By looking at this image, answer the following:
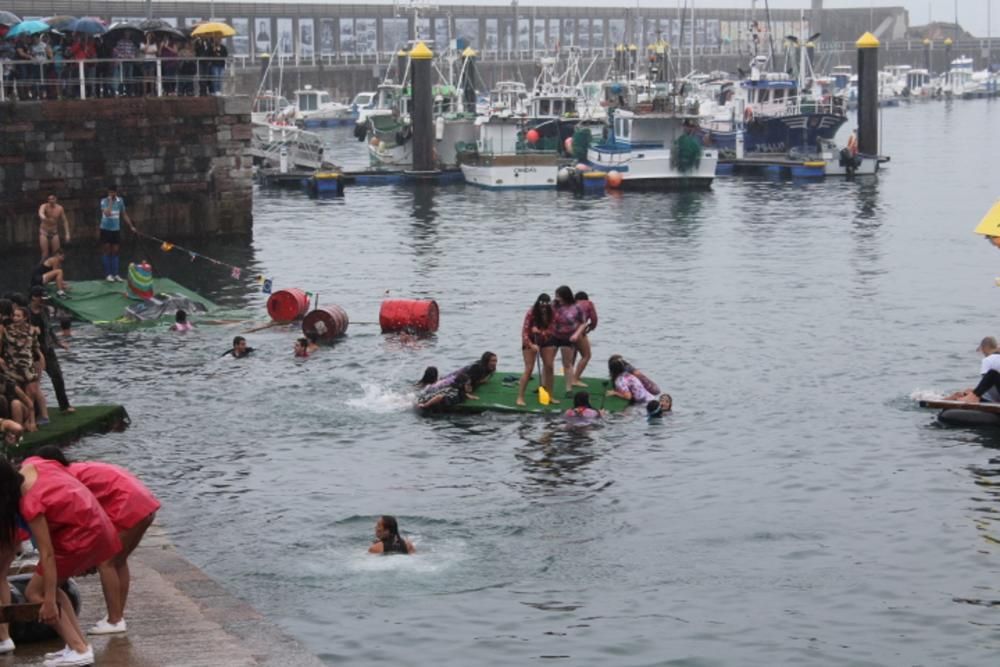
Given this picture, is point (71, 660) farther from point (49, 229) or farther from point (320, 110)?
point (320, 110)

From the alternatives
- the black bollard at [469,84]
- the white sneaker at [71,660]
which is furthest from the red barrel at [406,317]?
the black bollard at [469,84]

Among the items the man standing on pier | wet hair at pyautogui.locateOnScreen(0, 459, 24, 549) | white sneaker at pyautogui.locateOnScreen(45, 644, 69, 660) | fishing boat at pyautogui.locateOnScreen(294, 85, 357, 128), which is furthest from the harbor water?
fishing boat at pyautogui.locateOnScreen(294, 85, 357, 128)

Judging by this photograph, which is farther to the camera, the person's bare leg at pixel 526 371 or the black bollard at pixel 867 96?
the black bollard at pixel 867 96

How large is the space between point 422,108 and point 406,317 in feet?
126

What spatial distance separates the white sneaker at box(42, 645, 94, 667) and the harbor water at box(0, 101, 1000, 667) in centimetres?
208

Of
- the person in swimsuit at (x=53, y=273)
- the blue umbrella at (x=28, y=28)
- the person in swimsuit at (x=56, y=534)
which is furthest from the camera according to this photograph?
the blue umbrella at (x=28, y=28)

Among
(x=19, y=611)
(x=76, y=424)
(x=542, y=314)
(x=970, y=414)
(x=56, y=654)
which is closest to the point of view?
(x=56, y=654)

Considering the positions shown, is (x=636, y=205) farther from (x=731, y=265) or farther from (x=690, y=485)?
(x=690, y=485)

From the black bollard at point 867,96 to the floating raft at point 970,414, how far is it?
51836 mm

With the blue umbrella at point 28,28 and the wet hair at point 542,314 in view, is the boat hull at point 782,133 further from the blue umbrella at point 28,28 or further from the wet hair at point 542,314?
the wet hair at point 542,314

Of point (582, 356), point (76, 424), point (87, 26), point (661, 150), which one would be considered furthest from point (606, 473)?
point (661, 150)

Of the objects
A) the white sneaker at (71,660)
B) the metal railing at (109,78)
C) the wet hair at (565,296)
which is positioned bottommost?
the white sneaker at (71,660)

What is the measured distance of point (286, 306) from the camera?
32.1 metres

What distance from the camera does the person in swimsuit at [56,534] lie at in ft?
36.6
